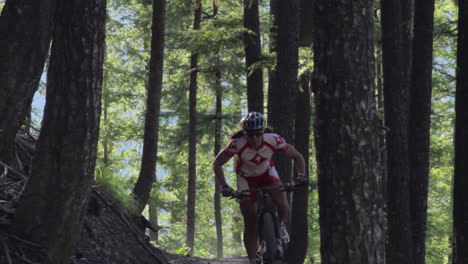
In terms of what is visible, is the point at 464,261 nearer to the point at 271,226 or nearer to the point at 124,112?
the point at 271,226

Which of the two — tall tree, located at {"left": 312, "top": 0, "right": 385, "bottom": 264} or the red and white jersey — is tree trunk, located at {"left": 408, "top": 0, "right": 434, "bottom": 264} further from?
tall tree, located at {"left": 312, "top": 0, "right": 385, "bottom": 264}

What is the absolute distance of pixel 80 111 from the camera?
18.8ft

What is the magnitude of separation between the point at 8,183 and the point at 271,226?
337cm

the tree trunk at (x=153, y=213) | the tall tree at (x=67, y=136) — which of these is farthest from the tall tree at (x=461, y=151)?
the tree trunk at (x=153, y=213)

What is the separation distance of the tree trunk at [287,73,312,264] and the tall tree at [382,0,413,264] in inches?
194

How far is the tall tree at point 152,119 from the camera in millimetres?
14273

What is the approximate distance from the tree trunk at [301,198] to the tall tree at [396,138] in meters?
4.92

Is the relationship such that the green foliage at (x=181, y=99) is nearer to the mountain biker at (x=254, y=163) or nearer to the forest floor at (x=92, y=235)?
the forest floor at (x=92, y=235)

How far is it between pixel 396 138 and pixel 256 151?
409 cm

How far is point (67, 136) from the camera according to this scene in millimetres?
5766

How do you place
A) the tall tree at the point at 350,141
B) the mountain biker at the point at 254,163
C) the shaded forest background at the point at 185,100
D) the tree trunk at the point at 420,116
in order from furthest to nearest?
1. the shaded forest background at the point at 185,100
2. the tree trunk at the point at 420,116
3. the mountain biker at the point at 254,163
4. the tall tree at the point at 350,141

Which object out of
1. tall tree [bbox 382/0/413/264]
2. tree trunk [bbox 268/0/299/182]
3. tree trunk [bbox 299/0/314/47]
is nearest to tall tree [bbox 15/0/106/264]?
tall tree [bbox 382/0/413/264]

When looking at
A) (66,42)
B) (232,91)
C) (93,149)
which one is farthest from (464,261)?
(232,91)

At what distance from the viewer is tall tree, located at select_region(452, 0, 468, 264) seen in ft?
19.7
